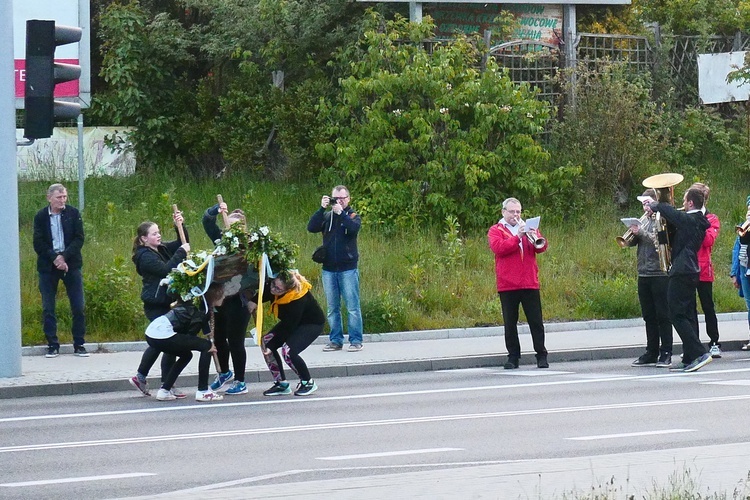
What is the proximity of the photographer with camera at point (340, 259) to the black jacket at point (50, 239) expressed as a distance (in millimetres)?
2958

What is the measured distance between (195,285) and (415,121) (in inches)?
416

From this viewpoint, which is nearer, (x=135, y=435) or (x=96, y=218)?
(x=135, y=435)

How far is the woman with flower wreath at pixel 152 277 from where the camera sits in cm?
1312

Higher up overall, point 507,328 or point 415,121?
point 415,121

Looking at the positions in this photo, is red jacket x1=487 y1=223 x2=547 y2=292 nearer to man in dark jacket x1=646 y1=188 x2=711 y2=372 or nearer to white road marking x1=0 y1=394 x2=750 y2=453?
man in dark jacket x1=646 y1=188 x2=711 y2=372

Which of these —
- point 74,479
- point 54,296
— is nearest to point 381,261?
point 54,296

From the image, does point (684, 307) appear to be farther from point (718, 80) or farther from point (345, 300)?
point (718, 80)

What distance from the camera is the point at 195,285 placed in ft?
40.8

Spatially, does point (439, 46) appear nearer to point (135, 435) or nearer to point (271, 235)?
point (271, 235)

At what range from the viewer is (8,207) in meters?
14.1

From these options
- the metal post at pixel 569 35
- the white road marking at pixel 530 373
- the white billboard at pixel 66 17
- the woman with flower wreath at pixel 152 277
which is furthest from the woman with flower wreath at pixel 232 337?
the metal post at pixel 569 35

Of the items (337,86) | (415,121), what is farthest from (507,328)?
(337,86)

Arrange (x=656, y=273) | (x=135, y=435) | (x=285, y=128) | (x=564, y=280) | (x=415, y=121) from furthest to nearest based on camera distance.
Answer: (x=285, y=128) < (x=415, y=121) < (x=564, y=280) < (x=656, y=273) < (x=135, y=435)

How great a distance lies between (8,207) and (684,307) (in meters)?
7.68
